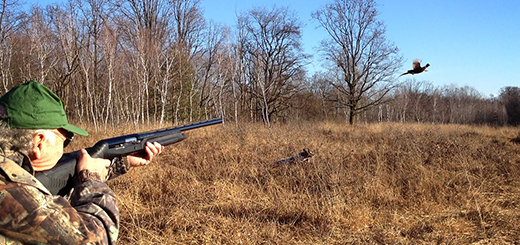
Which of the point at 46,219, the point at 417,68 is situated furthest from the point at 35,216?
the point at 417,68

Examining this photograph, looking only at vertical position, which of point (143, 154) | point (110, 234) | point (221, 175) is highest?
point (143, 154)

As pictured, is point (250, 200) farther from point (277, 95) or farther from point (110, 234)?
point (277, 95)

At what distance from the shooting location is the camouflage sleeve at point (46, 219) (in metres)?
1.12

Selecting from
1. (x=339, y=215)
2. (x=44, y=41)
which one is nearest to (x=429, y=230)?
(x=339, y=215)

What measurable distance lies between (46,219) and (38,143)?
1.24ft

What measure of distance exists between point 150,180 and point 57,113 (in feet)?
14.6

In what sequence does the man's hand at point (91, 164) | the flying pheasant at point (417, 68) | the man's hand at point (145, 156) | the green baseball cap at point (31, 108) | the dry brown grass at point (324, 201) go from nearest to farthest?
1. the green baseball cap at point (31, 108)
2. the man's hand at point (91, 164)
3. the man's hand at point (145, 156)
4. the dry brown grass at point (324, 201)
5. the flying pheasant at point (417, 68)

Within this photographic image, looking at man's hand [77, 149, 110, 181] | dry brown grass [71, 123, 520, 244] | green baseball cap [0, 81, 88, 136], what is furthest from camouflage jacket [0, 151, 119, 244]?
dry brown grass [71, 123, 520, 244]

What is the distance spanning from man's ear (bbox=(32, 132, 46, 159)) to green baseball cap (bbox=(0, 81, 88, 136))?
1.7 inches

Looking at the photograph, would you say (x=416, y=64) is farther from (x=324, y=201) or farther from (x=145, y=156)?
(x=145, y=156)

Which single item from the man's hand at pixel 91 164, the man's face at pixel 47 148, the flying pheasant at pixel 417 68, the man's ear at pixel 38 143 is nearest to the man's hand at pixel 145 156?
the man's hand at pixel 91 164

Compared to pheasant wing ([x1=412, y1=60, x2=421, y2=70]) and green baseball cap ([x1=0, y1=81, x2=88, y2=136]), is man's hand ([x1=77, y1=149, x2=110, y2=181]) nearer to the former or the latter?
green baseball cap ([x1=0, y1=81, x2=88, y2=136])

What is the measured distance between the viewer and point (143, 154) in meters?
2.30

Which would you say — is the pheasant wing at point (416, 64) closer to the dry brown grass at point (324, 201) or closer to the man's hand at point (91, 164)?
the dry brown grass at point (324, 201)
